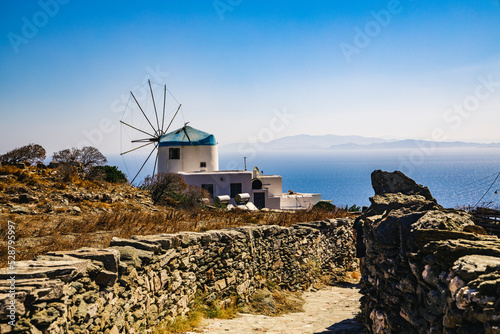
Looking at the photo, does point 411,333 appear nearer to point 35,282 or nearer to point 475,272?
point 475,272

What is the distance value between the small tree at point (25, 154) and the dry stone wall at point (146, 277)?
10890 mm

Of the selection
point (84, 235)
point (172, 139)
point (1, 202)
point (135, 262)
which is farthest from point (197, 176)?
point (135, 262)

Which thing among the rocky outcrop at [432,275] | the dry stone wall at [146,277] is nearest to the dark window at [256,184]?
the dry stone wall at [146,277]

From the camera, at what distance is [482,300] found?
11.5 ft

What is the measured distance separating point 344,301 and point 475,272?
9.69 metres

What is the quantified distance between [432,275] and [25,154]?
18.0 metres

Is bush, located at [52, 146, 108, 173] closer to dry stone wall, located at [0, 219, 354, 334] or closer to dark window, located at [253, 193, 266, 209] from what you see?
dry stone wall, located at [0, 219, 354, 334]

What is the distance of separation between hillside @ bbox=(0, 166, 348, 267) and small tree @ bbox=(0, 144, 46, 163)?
6.86ft

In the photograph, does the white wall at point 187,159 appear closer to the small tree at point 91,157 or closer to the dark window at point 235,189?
the dark window at point 235,189

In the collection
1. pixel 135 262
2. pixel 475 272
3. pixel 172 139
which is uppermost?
pixel 172 139

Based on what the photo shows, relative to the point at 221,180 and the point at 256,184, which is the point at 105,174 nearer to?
the point at 221,180

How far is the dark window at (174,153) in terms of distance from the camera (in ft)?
148

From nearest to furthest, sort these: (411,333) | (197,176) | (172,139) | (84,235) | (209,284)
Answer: (411,333)
(84,235)
(209,284)
(197,176)
(172,139)

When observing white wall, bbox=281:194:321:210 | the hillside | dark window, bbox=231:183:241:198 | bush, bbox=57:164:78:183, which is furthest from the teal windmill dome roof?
bush, bbox=57:164:78:183
